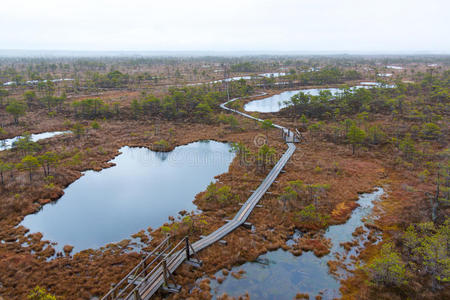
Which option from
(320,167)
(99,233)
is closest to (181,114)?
(320,167)

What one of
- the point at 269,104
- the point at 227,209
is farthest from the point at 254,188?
the point at 269,104

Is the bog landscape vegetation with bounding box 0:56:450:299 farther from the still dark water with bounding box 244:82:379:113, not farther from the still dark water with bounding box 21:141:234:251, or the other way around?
the still dark water with bounding box 244:82:379:113

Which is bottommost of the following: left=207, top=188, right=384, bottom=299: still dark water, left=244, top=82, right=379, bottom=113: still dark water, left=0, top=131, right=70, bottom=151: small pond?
left=207, top=188, right=384, bottom=299: still dark water

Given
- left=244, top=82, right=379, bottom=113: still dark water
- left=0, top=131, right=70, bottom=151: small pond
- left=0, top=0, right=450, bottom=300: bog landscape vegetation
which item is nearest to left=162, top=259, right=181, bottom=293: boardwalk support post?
left=0, top=0, right=450, bottom=300: bog landscape vegetation

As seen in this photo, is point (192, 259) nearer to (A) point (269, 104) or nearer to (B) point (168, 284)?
(B) point (168, 284)

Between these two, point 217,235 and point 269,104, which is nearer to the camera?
point 217,235

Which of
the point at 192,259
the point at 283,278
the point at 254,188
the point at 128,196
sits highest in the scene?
the point at 254,188
